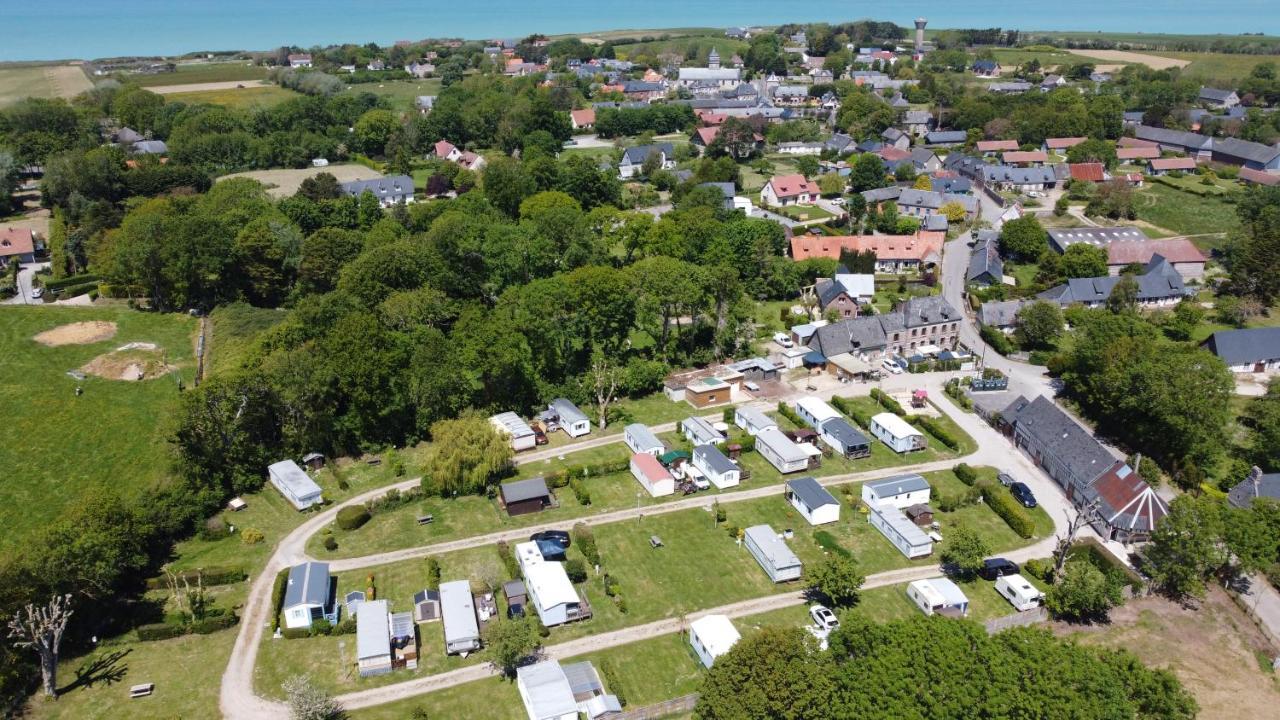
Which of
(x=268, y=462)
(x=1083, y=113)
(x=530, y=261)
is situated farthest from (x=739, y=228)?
(x=1083, y=113)

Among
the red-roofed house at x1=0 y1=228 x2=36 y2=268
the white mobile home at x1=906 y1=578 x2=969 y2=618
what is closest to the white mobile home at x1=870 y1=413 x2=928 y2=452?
the white mobile home at x1=906 y1=578 x2=969 y2=618

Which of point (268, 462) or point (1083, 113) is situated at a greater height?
point (1083, 113)

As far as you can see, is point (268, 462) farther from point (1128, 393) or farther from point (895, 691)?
point (1128, 393)

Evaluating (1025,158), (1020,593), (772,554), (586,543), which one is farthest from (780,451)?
(1025,158)

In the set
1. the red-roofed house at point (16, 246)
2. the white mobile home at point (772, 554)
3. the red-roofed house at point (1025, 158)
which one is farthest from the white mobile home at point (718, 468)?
the red-roofed house at point (1025, 158)

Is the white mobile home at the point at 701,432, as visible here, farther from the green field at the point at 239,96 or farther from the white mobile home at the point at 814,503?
the green field at the point at 239,96
